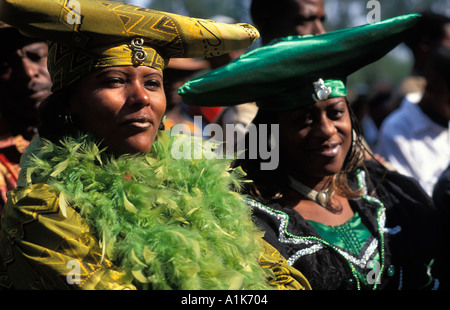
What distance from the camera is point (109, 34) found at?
6.87 feet

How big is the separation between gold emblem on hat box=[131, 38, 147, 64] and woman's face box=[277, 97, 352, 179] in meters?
0.92

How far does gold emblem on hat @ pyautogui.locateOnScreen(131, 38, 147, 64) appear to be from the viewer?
216 centimetres

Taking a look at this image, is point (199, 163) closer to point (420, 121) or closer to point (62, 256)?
point (62, 256)

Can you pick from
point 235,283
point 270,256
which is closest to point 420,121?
point 270,256

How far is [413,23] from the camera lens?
271 cm

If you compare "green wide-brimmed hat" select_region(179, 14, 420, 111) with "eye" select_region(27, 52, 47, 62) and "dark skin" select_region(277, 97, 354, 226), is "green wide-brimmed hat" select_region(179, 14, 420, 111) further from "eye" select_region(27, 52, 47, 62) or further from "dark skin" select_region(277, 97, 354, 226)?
"eye" select_region(27, 52, 47, 62)

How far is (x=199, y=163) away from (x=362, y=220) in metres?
1.06

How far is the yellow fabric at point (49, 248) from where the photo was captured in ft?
6.13

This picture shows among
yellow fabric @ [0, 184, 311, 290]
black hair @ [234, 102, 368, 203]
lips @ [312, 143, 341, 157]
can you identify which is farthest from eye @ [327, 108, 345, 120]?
yellow fabric @ [0, 184, 311, 290]

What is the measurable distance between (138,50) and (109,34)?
0.43ft

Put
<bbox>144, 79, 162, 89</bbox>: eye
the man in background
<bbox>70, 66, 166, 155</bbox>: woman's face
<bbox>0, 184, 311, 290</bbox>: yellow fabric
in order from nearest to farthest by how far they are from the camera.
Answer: <bbox>0, 184, 311, 290</bbox>: yellow fabric, <bbox>70, 66, 166, 155</bbox>: woman's face, <bbox>144, 79, 162, 89</bbox>: eye, the man in background

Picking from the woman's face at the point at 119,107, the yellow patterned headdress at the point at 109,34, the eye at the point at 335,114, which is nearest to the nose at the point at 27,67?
the yellow patterned headdress at the point at 109,34

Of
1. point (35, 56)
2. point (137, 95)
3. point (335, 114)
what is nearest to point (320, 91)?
point (335, 114)

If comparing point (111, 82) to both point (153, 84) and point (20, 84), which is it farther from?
point (20, 84)
